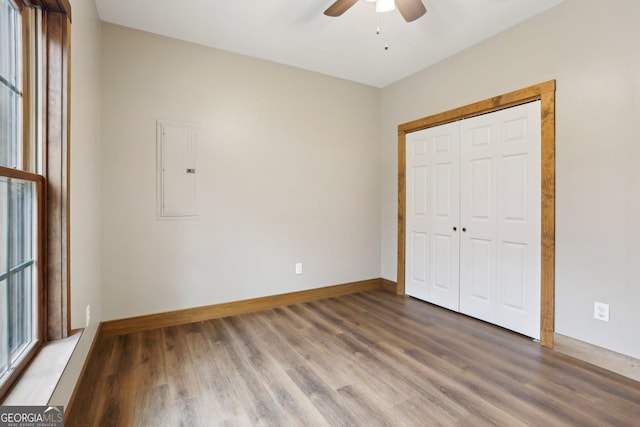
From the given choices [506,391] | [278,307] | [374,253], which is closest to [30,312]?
[278,307]

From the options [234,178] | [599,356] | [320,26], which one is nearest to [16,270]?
[234,178]

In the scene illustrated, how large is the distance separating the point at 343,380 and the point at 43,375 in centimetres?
153

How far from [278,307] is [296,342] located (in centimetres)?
89

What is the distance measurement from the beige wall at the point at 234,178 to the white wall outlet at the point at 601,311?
2.30 meters

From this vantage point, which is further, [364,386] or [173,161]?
[173,161]

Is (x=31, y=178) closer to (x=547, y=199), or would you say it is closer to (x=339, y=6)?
(x=339, y=6)

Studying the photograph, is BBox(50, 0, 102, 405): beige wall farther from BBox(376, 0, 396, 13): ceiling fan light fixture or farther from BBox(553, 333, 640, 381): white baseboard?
BBox(553, 333, 640, 381): white baseboard

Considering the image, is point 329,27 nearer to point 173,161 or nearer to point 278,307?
point 173,161

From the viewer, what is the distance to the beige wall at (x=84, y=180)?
1.65 meters

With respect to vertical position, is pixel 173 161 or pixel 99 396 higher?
pixel 173 161

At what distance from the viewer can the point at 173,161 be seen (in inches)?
112

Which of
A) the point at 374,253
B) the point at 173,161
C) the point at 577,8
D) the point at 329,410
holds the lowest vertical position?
the point at 329,410

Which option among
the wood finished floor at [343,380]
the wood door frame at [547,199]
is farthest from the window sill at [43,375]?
the wood door frame at [547,199]

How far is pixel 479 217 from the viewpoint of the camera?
2.98 meters
